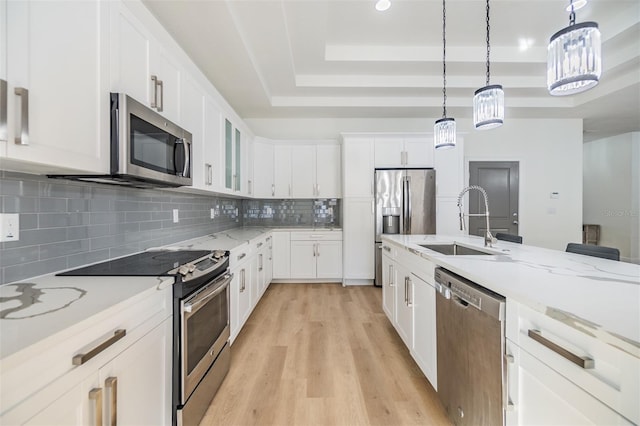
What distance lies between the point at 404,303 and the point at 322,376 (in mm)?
821

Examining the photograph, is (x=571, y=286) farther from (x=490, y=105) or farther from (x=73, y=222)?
(x=73, y=222)

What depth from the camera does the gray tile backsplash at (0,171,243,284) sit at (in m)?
1.15

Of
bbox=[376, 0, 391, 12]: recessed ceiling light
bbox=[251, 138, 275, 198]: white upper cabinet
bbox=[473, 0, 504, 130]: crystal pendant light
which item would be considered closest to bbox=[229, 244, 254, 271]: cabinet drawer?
bbox=[251, 138, 275, 198]: white upper cabinet

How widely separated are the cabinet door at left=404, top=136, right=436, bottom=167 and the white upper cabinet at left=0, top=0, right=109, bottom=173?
369 centimetres

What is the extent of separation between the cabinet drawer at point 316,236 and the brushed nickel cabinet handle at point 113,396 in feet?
11.0

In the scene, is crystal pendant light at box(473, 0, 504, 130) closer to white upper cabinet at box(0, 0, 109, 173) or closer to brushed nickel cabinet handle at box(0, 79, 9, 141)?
white upper cabinet at box(0, 0, 109, 173)

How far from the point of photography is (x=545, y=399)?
86 cm

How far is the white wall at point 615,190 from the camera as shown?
5.52 metres

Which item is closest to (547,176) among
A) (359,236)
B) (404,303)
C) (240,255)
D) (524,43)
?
(524,43)

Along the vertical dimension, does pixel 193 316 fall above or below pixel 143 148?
below

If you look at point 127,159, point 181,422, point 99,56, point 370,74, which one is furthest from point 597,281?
point 370,74

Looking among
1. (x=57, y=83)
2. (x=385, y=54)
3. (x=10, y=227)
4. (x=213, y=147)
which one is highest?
(x=385, y=54)

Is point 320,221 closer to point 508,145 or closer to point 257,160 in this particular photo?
point 257,160

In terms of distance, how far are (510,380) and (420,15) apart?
3148 mm
